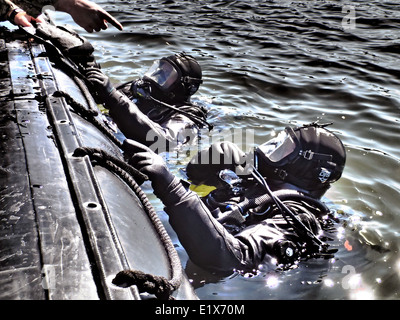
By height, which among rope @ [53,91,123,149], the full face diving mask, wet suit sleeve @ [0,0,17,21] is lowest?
the full face diving mask

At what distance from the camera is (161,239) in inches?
81.2

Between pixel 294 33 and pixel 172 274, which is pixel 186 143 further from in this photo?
pixel 294 33

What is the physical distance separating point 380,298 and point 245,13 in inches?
396

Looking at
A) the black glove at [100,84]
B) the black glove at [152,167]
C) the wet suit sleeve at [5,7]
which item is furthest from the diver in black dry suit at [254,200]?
the wet suit sleeve at [5,7]

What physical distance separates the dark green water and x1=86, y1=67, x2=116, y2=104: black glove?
1.09 metres

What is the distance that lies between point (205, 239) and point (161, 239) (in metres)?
0.73

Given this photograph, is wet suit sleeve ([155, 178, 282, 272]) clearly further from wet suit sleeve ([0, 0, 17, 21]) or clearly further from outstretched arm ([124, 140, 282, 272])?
wet suit sleeve ([0, 0, 17, 21])

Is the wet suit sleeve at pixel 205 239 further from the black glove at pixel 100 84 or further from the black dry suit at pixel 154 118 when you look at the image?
the black glove at pixel 100 84

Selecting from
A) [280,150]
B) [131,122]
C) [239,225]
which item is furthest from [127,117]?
[239,225]

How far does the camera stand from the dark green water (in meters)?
3.22

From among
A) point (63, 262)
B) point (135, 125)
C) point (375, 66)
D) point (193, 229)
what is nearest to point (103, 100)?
point (135, 125)

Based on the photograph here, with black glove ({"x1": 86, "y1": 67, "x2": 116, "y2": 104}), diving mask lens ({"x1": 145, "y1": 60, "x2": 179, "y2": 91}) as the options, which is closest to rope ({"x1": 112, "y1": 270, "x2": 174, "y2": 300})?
black glove ({"x1": 86, "y1": 67, "x2": 116, "y2": 104})

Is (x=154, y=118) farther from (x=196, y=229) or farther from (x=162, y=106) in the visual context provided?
(x=196, y=229)
